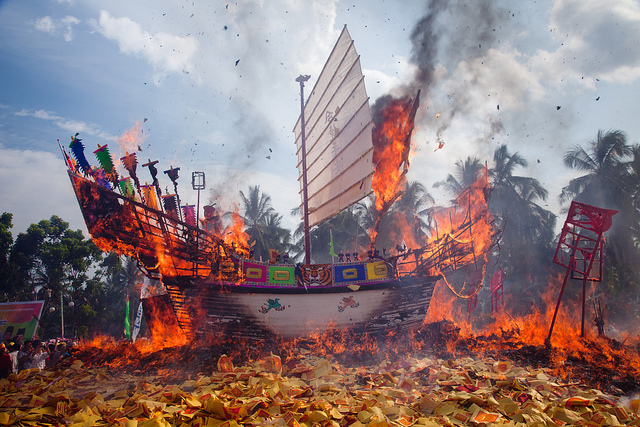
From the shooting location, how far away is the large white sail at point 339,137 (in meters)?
15.1

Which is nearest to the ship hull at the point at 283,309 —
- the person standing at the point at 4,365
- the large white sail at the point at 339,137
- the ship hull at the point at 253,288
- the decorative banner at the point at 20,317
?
the ship hull at the point at 253,288

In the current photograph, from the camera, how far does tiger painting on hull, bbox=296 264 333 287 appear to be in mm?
10977

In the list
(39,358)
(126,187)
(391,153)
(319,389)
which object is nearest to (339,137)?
(391,153)

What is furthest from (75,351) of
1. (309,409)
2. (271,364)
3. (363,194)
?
(363,194)

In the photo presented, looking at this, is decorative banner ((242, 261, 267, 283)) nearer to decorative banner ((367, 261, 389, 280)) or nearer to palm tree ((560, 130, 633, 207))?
decorative banner ((367, 261, 389, 280))

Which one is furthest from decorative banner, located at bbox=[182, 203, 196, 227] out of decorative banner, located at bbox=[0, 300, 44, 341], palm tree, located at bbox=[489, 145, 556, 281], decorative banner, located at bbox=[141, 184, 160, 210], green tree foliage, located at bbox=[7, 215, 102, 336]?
palm tree, located at bbox=[489, 145, 556, 281]

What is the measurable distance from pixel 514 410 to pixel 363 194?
1068cm

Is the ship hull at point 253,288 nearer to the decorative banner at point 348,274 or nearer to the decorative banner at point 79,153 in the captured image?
the decorative banner at point 348,274

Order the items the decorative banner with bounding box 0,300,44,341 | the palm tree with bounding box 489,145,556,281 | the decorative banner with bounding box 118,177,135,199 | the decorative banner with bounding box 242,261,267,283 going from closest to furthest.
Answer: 1. the decorative banner with bounding box 118,177,135,199
2. the decorative banner with bounding box 242,261,267,283
3. the decorative banner with bounding box 0,300,44,341
4. the palm tree with bounding box 489,145,556,281

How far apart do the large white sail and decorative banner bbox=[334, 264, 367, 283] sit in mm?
4332

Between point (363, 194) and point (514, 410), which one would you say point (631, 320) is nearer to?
point (363, 194)

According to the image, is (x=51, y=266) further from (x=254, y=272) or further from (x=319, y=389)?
(x=319, y=389)

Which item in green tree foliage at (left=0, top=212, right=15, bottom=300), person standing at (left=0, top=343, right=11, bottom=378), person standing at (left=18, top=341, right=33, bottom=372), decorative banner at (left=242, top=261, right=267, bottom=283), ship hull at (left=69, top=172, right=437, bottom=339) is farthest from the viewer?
green tree foliage at (left=0, top=212, right=15, bottom=300)

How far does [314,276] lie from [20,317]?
15.7 meters
